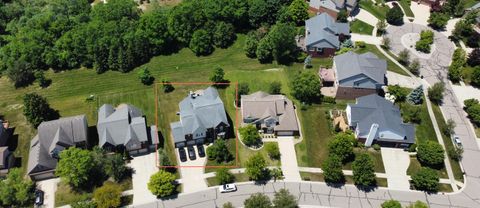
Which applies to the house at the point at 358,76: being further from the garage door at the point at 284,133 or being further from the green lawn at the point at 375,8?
the green lawn at the point at 375,8

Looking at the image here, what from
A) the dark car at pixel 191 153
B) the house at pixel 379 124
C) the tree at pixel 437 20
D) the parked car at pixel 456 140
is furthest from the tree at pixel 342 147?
the tree at pixel 437 20

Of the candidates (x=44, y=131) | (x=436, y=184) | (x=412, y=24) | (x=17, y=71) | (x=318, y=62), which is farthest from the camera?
(x=412, y=24)

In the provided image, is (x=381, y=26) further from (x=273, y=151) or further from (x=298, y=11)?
(x=273, y=151)

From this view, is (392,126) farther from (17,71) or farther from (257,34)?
(17,71)

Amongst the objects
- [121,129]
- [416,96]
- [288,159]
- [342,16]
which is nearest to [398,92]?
[416,96]

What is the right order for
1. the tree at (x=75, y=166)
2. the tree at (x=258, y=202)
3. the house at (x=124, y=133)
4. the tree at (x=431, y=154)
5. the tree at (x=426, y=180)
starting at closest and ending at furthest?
the tree at (x=258, y=202) < the tree at (x=75, y=166) < the tree at (x=426, y=180) < the tree at (x=431, y=154) < the house at (x=124, y=133)

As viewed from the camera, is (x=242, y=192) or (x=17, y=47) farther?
(x=17, y=47)

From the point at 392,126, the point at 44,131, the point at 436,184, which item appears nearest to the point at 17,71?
the point at 44,131
